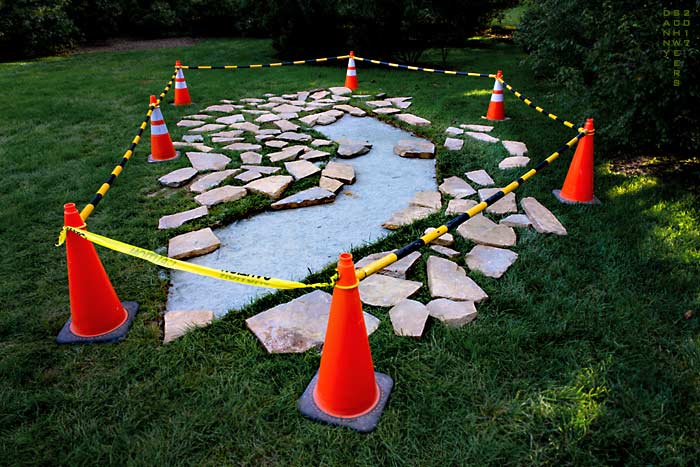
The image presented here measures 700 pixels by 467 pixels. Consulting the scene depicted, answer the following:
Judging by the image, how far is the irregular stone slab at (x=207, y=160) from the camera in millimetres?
5145

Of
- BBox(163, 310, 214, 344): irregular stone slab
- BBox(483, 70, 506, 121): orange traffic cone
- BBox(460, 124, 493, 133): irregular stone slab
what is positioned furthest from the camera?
BBox(483, 70, 506, 121): orange traffic cone

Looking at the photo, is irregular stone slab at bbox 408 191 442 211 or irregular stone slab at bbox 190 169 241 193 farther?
irregular stone slab at bbox 190 169 241 193

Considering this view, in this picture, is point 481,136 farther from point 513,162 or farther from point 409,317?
point 409,317

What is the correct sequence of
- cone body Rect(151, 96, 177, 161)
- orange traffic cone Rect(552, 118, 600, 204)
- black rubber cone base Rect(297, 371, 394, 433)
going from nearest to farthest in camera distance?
black rubber cone base Rect(297, 371, 394, 433), orange traffic cone Rect(552, 118, 600, 204), cone body Rect(151, 96, 177, 161)

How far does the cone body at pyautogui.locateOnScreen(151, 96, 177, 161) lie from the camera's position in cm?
528

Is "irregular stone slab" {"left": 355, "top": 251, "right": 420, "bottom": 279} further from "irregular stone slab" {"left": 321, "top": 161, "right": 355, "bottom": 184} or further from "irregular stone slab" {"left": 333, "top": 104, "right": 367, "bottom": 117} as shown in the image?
"irregular stone slab" {"left": 333, "top": 104, "right": 367, "bottom": 117}

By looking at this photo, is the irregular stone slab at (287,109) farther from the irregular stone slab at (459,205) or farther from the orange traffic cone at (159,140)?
the irregular stone slab at (459,205)

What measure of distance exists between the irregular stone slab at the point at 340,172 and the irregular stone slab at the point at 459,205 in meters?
1.13

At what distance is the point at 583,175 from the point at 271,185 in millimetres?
2816

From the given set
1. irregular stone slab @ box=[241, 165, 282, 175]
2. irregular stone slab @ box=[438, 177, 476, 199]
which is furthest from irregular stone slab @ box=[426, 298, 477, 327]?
irregular stone slab @ box=[241, 165, 282, 175]

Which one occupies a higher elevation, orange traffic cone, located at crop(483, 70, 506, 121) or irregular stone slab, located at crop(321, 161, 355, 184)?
orange traffic cone, located at crop(483, 70, 506, 121)

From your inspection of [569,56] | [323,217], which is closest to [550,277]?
[323,217]

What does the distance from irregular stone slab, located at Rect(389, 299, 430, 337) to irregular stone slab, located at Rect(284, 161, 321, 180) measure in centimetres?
233

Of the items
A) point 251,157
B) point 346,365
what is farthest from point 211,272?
point 251,157
